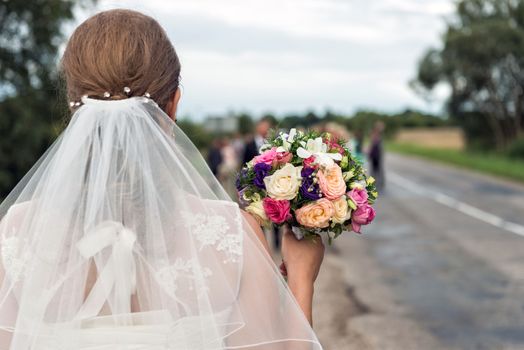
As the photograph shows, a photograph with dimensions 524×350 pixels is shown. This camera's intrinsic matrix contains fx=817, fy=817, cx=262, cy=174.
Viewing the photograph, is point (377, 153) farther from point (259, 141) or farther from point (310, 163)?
point (310, 163)

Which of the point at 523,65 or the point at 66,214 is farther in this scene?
the point at 523,65

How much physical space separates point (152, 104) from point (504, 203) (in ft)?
58.3

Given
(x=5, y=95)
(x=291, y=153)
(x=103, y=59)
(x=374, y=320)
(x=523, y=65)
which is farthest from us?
(x=523, y=65)

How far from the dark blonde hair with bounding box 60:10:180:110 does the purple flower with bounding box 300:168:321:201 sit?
0.75 meters

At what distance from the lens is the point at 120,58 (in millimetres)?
2139

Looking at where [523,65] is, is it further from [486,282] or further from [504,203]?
[486,282]

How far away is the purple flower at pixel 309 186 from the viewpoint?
2814 mm

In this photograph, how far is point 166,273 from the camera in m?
2.21

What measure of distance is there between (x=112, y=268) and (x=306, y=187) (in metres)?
0.87

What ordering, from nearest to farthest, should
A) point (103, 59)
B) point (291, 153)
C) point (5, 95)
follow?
point (103, 59) < point (291, 153) < point (5, 95)

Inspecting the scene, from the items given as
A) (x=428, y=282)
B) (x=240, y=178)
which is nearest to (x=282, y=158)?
(x=240, y=178)

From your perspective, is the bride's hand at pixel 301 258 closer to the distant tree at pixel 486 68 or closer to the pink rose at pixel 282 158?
the pink rose at pixel 282 158

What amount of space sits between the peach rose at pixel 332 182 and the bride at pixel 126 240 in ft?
1.89

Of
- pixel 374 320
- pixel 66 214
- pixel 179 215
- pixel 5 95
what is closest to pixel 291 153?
pixel 179 215
